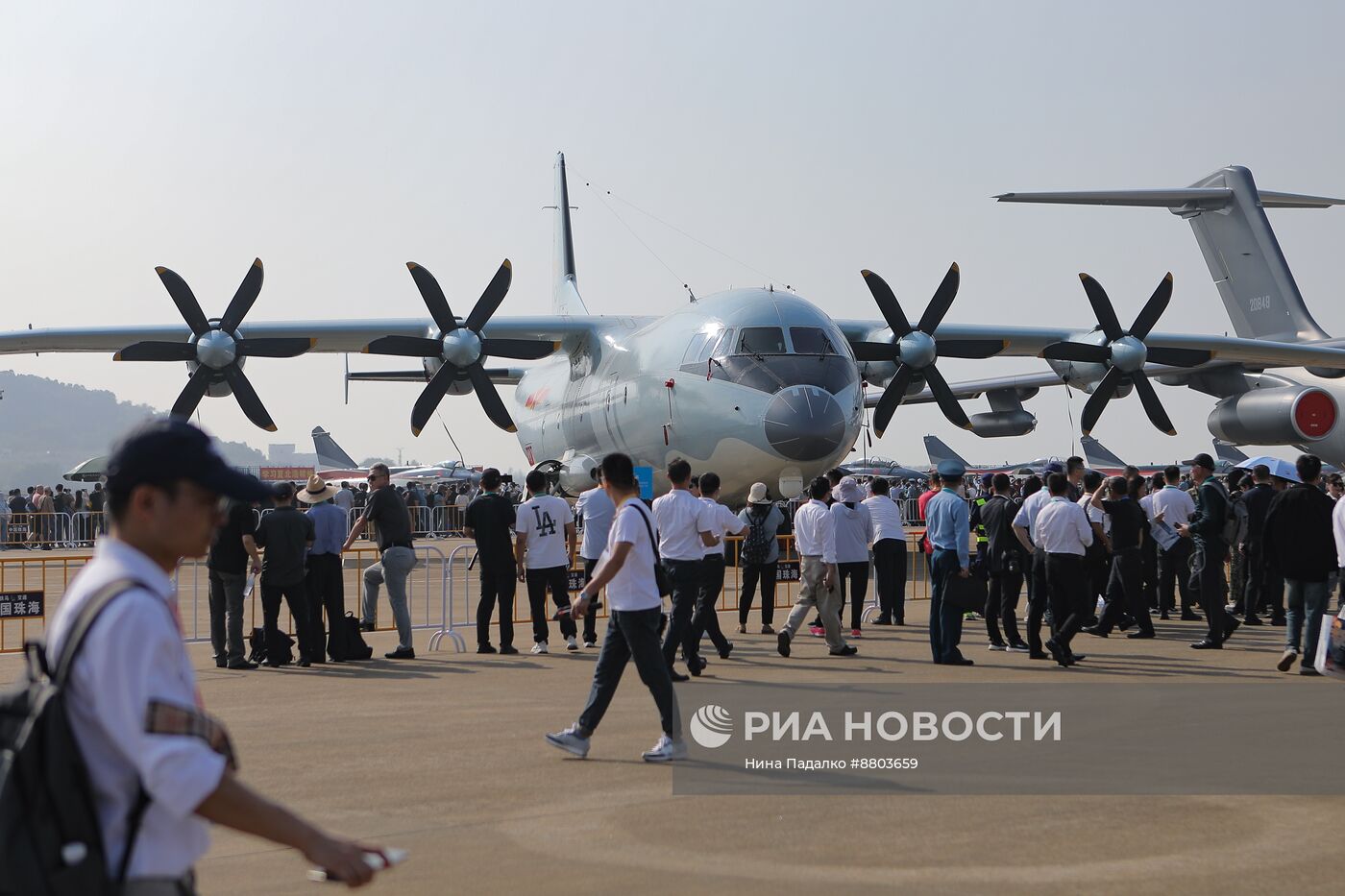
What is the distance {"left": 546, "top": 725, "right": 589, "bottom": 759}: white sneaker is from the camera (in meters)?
7.22

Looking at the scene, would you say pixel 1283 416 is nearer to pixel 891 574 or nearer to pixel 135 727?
pixel 891 574

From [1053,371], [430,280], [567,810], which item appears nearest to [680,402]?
[430,280]

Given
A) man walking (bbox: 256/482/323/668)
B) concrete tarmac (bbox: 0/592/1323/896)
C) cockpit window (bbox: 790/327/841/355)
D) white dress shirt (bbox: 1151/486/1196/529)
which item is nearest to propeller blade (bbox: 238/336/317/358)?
cockpit window (bbox: 790/327/841/355)

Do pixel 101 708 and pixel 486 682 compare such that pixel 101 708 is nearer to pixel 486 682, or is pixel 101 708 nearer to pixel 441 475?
pixel 486 682

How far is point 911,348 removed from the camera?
24562mm

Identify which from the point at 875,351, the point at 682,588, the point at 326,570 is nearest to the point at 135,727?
the point at 682,588

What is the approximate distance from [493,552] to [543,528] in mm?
505

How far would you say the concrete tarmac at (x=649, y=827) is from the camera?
16.2 feet

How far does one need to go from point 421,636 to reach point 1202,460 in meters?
8.18

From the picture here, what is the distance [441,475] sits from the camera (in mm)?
78375

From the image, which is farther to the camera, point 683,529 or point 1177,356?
point 1177,356

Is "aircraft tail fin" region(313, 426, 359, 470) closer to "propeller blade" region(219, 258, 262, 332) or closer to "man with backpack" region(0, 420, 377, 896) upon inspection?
"propeller blade" region(219, 258, 262, 332)

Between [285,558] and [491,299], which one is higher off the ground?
[491,299]

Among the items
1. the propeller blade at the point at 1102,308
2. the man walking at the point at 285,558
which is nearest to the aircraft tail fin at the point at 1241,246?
the propeller blade at the point at 1102,308
